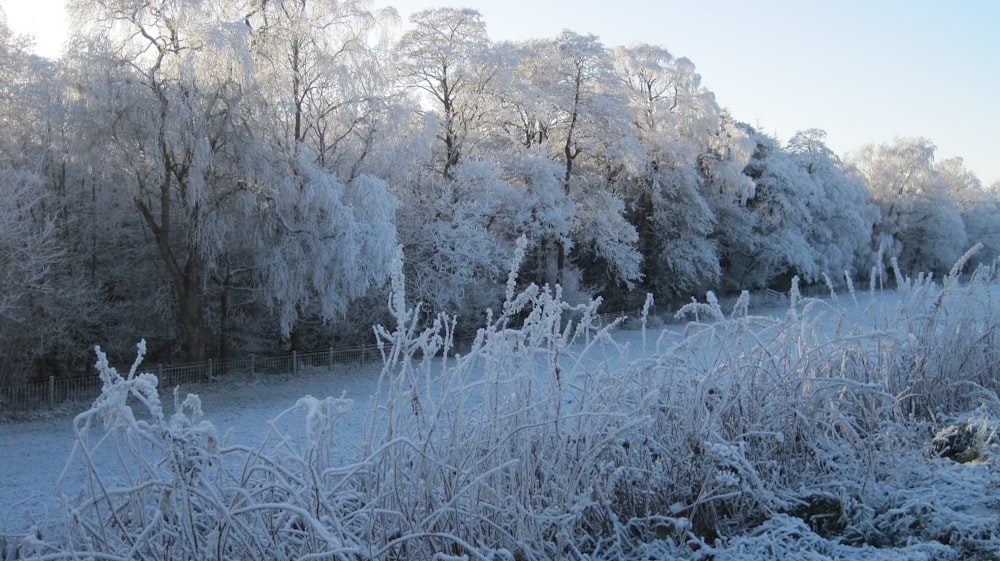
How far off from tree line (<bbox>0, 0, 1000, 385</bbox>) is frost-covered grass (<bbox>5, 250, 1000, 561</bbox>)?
26.5ft

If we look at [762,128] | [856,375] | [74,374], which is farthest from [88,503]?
[762,128]

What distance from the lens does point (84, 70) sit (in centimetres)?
1339

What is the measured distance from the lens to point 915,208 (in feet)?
132

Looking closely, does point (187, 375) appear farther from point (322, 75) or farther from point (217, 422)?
point (322, 75)

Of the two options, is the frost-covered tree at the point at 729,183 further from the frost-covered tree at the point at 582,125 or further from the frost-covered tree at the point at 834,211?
the frost-covered tree at the point at 582,125

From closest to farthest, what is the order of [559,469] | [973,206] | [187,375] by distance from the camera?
[559,469] < [187,375] < [973,206]

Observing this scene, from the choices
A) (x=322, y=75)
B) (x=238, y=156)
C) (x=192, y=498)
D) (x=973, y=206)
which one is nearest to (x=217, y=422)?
(x=238, y=156)

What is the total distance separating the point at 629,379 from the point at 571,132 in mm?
20512

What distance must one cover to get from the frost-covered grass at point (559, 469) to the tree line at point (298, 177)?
809 cm

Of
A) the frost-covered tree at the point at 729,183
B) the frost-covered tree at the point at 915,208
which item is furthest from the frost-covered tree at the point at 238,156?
the frost-covered tree at the point at 915,208

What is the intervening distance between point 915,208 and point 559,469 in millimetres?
43450

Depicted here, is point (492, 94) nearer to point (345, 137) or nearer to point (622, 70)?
point (345, 137)

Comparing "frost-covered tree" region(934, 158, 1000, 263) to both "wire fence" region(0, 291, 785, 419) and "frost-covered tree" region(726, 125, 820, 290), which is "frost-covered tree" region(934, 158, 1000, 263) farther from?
"wire fence" region(0, 291, 785, 419)

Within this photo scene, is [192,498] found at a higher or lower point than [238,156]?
lower
